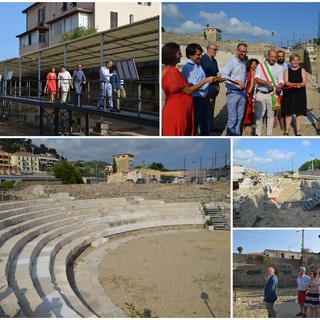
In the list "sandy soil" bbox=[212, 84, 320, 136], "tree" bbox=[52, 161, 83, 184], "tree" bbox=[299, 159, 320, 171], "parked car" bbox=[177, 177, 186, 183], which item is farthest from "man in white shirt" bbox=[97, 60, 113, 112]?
"tree" bbox=[299, 159, 320, 171]

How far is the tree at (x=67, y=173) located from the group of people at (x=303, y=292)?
332 centimetres

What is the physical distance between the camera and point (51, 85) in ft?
20.8

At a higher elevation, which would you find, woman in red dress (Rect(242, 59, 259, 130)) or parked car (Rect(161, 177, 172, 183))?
woman in red dress (Rect(242, 59, 259, 130))

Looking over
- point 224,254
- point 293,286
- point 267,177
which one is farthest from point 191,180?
point 293,286

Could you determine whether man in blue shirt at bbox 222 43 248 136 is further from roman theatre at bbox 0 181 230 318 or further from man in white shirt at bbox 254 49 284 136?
roman theatre at bbox 0 181 230 318

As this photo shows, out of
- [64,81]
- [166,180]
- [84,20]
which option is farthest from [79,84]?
[166,180]

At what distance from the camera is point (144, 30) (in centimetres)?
528

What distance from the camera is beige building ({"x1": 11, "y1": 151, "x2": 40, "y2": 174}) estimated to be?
5.61 metres

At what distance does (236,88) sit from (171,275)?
11.4 ft

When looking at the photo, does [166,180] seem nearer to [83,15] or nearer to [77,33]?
[77,33]

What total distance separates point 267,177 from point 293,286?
1519 mm

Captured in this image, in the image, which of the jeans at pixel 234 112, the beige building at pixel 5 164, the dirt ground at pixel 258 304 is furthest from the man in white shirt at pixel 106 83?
the dirt ground at pixel 258 304

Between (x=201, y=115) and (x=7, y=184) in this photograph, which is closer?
(x=201, y=115)

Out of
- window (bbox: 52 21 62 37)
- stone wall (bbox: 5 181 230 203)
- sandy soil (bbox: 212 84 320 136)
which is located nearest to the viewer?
sandy soil (bbox: 212 84 320 136)
